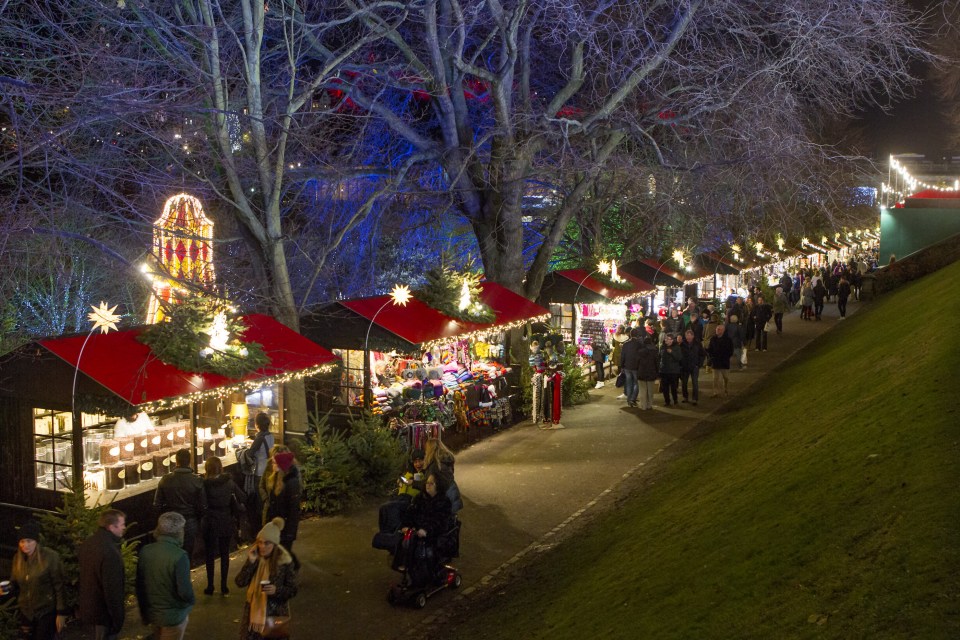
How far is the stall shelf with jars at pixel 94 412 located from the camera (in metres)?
9.24

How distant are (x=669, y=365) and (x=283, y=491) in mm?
10513

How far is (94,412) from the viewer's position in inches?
364

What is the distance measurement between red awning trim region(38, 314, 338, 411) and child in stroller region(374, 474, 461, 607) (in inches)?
A: 119

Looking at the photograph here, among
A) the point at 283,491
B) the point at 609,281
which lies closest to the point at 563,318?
the point at 609,281

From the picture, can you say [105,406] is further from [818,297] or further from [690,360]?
[818,297]

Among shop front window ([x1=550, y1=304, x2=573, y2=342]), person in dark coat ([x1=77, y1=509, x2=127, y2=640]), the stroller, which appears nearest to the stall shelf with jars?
person in dark coat ([x1=77, y1=509, x2=127, y2=640])

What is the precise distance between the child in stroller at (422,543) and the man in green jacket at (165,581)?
231 cm

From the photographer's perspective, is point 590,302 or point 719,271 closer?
point 590,302

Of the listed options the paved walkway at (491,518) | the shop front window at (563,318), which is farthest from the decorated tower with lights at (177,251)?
the shop front window at (563,318)

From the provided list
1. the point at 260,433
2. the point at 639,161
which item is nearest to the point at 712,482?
the point at 260,433

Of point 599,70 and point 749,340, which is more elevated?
point 599,70

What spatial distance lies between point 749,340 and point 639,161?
→ 610cm

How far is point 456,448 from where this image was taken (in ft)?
49.2

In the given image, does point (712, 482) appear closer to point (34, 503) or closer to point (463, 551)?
point (463, 551)
